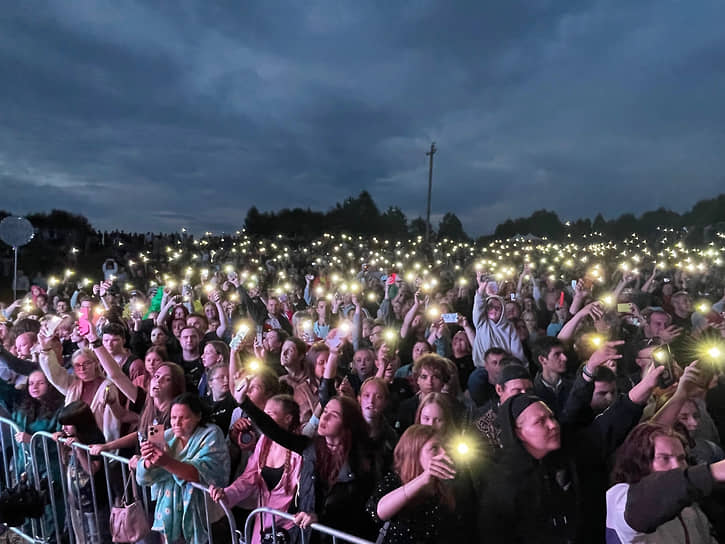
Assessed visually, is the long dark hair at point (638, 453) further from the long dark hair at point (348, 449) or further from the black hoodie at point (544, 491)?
the long dark hair at point (348, 449)

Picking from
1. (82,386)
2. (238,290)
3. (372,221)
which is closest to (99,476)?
(82,386)

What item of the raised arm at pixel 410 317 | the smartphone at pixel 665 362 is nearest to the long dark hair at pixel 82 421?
the raised arm at pixel 410 317

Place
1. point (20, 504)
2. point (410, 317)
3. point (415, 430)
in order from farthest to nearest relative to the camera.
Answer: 1. point (410, 317)
2. point (20, 504)
3. point (415, 430)

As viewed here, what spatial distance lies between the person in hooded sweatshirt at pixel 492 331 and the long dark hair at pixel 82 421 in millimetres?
3964

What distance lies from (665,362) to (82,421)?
4384 mm

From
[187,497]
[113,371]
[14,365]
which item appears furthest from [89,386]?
[187,497]

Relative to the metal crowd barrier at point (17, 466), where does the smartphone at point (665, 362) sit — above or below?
above

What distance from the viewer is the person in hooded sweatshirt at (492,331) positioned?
6.18 meters

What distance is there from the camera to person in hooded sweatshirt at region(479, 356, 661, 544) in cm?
267

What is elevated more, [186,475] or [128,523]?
[186,475]

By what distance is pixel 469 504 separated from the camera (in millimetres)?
2719

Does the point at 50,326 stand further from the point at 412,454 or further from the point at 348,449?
the point at 412,454

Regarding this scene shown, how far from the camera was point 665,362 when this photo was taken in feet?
11.5

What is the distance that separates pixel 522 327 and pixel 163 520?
4.90m
